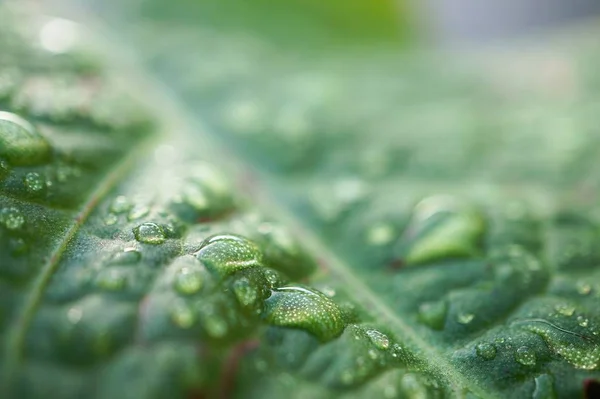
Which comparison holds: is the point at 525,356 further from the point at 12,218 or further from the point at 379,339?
the point at 12,218

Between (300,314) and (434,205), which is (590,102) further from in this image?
(300,314)

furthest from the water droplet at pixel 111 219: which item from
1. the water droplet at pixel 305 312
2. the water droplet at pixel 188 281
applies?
the water droplet at pixel 305 312

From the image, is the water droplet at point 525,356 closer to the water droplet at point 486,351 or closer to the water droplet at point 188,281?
the water droplet at point 486,351

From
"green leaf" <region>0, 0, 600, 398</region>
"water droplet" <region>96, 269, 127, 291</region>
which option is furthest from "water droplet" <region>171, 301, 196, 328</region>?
"water droplet" <region>96, 269, 127, 291</region>

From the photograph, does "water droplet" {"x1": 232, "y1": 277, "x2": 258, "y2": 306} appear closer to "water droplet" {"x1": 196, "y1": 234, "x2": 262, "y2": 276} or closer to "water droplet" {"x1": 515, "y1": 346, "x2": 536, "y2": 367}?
"water droplet" {"x1": 196, "y1": 234, "x2": 262, "y2": 276}

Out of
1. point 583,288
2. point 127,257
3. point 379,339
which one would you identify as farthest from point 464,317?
point 127,257

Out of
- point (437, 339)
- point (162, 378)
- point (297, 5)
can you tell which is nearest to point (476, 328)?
point (437, 339)
